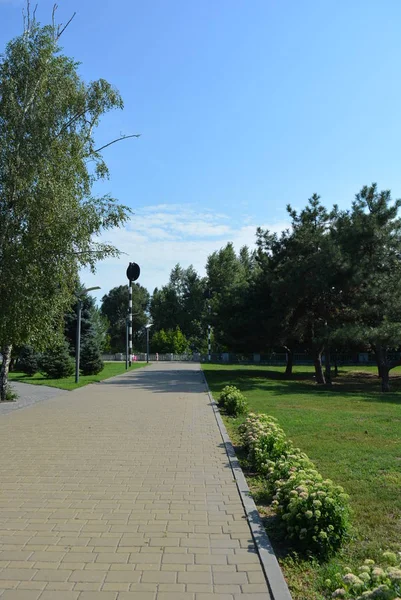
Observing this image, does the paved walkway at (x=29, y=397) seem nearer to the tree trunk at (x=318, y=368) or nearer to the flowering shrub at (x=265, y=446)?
the flowering shrub at (x=265, y=446)

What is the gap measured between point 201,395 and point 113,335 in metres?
78.1

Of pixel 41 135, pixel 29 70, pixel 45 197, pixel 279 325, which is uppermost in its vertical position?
pixel 29 70

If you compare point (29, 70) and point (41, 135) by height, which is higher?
point (29, 70)

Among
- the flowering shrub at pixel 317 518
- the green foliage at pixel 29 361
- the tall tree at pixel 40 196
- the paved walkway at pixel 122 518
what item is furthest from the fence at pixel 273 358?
the flowering shrub at pixel 317 518

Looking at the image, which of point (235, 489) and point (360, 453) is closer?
point (235, 489)

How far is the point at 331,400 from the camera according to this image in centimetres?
1884

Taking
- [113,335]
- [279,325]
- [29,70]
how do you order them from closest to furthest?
[29,70] → [279,325] → [113,335]

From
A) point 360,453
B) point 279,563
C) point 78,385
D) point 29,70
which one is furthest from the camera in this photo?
point 78,385

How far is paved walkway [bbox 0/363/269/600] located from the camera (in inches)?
153

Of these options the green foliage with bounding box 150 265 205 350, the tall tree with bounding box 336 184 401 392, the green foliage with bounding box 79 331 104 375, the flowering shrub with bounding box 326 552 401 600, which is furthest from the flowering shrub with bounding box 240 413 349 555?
the green foliage with bounding box 150 265 205 350

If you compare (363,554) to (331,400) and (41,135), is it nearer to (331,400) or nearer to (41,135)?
(41,135)

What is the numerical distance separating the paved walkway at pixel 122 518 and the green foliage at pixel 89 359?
21421mm

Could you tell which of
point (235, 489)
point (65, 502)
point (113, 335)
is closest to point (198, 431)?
point (235, 489)

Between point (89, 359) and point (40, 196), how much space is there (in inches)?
832
